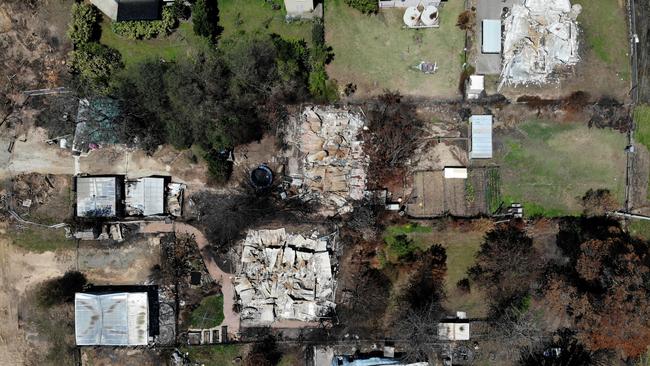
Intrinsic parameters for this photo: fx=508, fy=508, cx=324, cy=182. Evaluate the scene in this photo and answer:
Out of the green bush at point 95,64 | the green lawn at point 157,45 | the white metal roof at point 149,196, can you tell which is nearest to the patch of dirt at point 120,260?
the white metal roof at point 149,196

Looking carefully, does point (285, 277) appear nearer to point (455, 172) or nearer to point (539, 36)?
point (455, 172)

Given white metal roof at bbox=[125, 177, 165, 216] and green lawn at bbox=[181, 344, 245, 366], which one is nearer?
white metal roof at bbox=[125, 177, 165, 216]

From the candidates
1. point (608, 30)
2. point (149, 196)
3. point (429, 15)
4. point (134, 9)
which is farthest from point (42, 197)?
point (608, 30)

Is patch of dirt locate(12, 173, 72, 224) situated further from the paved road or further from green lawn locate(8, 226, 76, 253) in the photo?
the paved road

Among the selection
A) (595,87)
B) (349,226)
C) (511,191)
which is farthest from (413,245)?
(595,87)

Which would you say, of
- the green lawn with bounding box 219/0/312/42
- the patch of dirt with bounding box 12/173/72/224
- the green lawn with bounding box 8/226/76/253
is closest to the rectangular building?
the patch of dirt with bounding box 12/173/72/224

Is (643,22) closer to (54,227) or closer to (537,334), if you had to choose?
(537,334)

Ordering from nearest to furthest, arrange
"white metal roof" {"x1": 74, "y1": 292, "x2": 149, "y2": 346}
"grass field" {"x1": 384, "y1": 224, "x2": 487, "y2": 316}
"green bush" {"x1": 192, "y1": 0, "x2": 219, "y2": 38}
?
"green bush" {"x1": 192, "y1": 0, "x2": 219, "y2": 38} < "white metal roof" {"x1": 74, "y1": 292, "x2": 149, "y2": 346} < "grass field" {"x1": 384, "y1": 224, "x2": 487, "y2": 316}

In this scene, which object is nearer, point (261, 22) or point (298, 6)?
point (298, 6)
